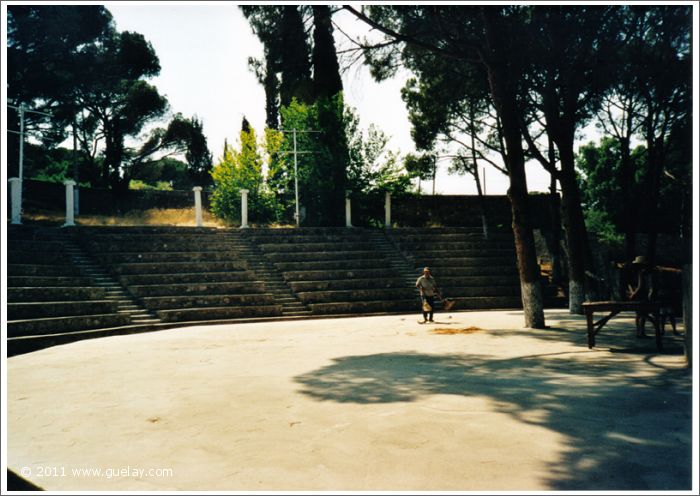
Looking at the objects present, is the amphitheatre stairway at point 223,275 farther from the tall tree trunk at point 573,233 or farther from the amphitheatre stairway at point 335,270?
the tall tree trunk at point 573,233

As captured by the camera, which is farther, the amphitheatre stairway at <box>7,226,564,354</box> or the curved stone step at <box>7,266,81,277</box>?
the curved stone step at <box>7,266,81,277</box>

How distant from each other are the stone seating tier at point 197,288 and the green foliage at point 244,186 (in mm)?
10070

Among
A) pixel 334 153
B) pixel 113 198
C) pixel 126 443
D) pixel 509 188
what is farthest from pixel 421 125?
pixel 126 443

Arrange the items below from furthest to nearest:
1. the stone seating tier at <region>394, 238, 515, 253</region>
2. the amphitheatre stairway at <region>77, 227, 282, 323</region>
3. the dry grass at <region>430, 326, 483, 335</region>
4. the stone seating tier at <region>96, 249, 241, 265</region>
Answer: the stone seating tier at <region>394, 238, 515, 253</region> < the stone seating tier at <region>96, 249, 241, 265</region> < the amphitheatre stairway at <region>77, 227, 282, 323</region> < the dry grass at <region>430, 326, 483, 335</region>

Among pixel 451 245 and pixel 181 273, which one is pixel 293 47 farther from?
pixel 451 245

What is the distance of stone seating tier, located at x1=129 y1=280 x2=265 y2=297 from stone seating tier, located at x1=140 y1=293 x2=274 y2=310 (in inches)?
13.5

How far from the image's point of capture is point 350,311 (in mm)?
15172

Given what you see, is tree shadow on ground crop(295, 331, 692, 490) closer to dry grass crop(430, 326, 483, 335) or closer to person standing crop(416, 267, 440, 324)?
dry grass crop(430, 326, 483, 335)

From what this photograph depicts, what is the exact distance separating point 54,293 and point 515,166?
9.53m

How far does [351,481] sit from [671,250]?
25463mm

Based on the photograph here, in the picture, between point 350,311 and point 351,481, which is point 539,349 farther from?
point 350,311

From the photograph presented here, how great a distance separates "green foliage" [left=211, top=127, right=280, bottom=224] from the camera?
2562 centimetres

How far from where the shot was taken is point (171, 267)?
15039 millimetres

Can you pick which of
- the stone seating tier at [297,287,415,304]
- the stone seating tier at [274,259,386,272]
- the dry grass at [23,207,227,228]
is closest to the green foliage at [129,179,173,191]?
the dry grass at [23,207,227,228]
